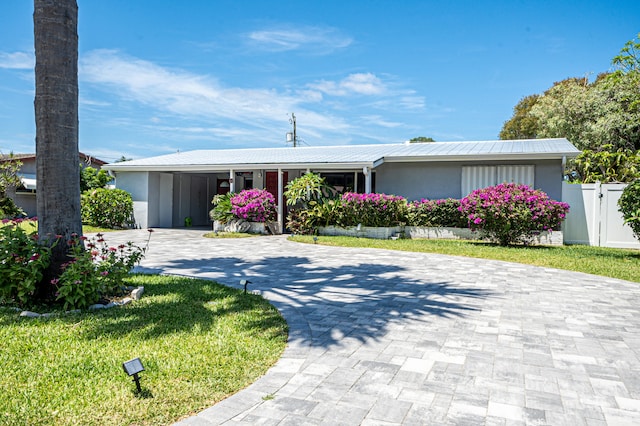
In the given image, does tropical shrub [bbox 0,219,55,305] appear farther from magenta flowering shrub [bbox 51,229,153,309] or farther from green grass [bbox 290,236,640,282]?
green grass [bbox 290,236,640,282]

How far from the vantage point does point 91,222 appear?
55.7 ft

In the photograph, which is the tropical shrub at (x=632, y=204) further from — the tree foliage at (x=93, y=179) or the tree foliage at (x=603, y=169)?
the tree foliage at (x=93, y=179)

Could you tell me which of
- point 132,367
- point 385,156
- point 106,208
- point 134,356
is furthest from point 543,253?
point 106,208

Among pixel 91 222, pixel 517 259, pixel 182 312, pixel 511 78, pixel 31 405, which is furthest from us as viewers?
pixel 511 78

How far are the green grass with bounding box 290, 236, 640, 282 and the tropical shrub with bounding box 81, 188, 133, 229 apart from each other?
7960mm

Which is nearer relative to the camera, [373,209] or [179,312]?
[179,312]

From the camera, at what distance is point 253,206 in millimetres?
15031

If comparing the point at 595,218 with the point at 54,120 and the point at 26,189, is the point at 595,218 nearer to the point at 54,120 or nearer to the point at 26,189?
the point at 54,120

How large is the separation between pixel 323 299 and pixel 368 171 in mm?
9069

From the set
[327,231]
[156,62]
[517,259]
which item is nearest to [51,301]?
[517,259]

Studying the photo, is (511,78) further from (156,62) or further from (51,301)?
(51,301)

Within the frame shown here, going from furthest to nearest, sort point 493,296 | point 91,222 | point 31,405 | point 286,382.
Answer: point 91,222 → point 493,296 → point 286,382 → point 31,405

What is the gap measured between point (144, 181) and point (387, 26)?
11.5 metres

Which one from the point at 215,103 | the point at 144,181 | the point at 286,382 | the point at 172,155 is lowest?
the point at 286,382
